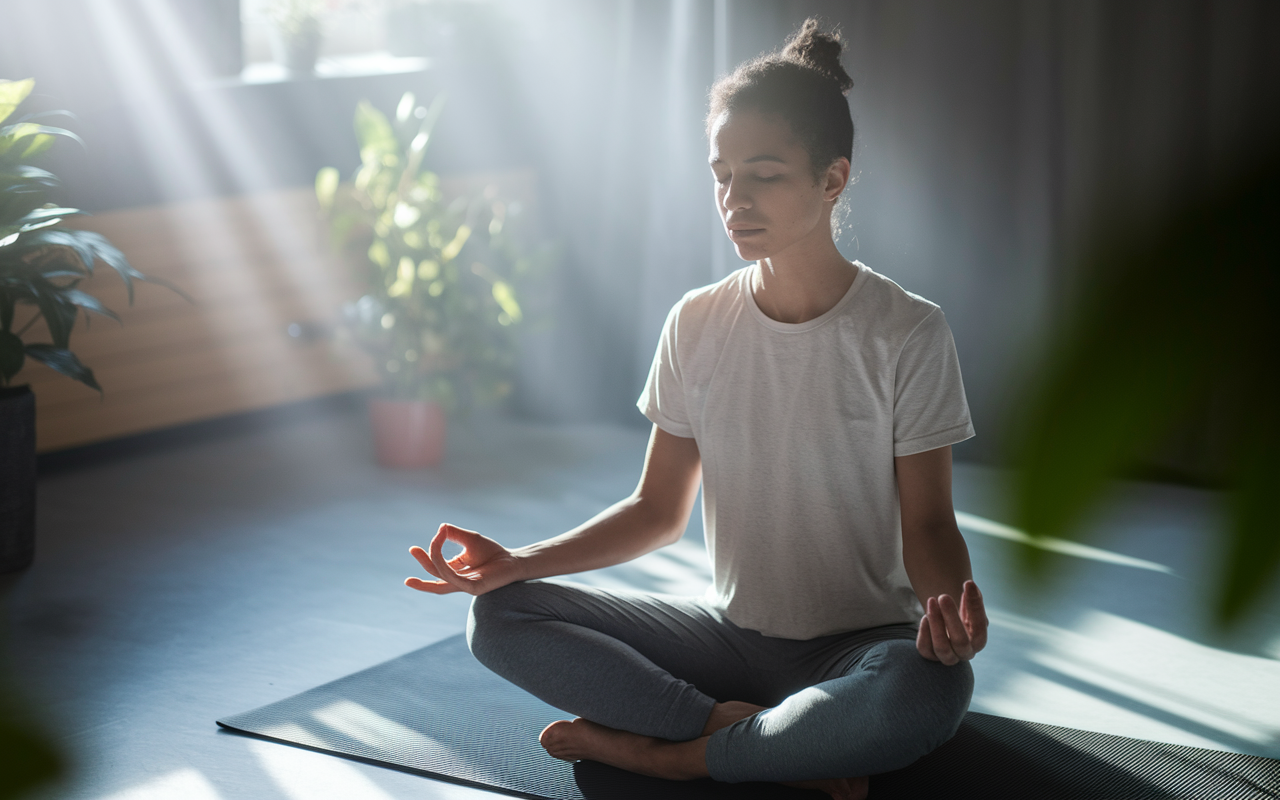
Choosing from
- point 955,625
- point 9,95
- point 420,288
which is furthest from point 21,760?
point 420,288

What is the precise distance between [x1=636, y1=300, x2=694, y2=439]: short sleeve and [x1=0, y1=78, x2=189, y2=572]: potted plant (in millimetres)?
1035

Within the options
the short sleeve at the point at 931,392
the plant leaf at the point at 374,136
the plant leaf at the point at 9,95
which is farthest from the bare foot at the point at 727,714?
the plant leaf at the point at 374,136

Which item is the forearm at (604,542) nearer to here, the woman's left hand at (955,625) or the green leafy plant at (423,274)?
the woman's left hand at (955,625)

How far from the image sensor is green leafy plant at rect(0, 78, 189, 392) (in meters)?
1.99

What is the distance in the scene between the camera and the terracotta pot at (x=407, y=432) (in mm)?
2949

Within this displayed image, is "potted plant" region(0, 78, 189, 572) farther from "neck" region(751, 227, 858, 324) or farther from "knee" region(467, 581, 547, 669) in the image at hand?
"neck" region(751, 227, 858, 324)

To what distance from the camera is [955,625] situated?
1139mm

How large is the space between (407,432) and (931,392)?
187 cm

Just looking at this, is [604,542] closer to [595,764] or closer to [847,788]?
[595,764]

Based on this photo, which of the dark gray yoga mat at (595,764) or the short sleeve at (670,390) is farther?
the short sleeve at (670,390)

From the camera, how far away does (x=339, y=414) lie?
11.6ft

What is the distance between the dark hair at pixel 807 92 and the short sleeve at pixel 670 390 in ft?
0.88

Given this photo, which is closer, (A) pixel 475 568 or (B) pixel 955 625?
(B) pixel 955 625

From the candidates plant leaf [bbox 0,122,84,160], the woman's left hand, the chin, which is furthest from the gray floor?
plant leaf [bbox 0,122,84,160]
